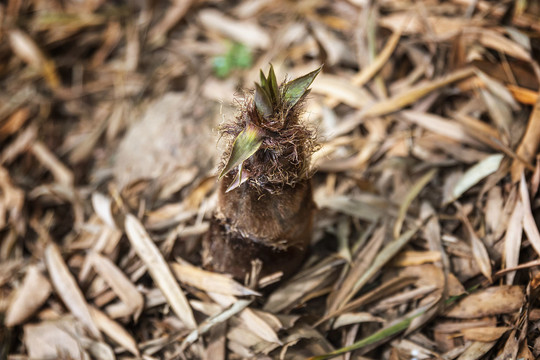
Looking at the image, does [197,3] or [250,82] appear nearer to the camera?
[250,82]

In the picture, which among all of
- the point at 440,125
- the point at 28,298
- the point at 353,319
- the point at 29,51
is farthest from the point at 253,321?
the point at 29,51

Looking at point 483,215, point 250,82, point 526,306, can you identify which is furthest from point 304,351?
point 250,82

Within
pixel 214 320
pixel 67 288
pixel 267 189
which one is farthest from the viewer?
pixel 67 288

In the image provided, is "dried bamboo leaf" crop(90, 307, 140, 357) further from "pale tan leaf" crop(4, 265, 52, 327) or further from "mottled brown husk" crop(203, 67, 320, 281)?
"mottled brown husk" crop(203, 67, 320, 281)

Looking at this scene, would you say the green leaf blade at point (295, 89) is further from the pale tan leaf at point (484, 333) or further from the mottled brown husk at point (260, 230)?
the pale tan leaf at point (484, 333)

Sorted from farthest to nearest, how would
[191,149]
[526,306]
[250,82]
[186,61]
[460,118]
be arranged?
[186,61] → [250,82] → [191,149] → [460,118] → [526,306]

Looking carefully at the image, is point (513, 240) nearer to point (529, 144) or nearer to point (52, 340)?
point (529, 144)

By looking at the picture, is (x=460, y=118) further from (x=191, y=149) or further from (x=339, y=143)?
(x=191, y=149)
